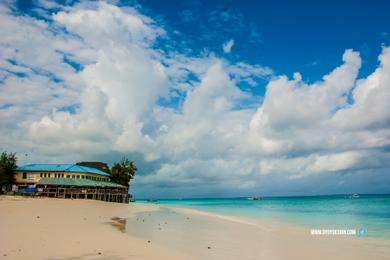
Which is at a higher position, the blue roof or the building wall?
the blue roof

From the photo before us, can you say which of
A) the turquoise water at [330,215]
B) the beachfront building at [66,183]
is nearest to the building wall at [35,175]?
the beachfront building at [66,183]

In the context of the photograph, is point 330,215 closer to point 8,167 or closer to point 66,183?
point 66,183

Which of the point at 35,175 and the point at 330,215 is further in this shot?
the point at 35,175

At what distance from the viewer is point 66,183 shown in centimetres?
5194

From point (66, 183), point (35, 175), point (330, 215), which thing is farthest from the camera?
point (35, 175)

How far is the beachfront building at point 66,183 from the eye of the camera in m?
51.8

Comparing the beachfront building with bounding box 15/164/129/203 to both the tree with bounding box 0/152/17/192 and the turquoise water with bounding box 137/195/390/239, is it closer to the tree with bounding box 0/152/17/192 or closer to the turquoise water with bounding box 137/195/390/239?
the tree with bounding box 0/152/17/192

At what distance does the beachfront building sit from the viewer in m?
51.8

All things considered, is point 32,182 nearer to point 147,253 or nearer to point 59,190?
point 59,190

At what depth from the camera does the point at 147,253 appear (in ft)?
37.8

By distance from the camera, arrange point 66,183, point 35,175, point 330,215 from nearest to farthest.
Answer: point 330,215 → point 66,183 → point 35,175

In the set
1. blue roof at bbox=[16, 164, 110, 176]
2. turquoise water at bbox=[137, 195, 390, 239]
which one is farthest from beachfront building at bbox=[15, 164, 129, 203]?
turquoise water at bbox=[137, 195, 390, 239]

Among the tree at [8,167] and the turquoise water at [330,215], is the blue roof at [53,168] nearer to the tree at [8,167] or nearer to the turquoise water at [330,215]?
the tree at [8,167]

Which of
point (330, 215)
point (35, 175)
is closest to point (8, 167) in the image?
point (35, 175)
